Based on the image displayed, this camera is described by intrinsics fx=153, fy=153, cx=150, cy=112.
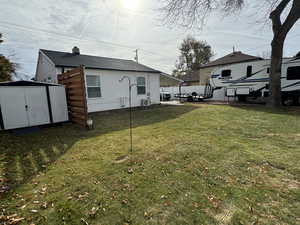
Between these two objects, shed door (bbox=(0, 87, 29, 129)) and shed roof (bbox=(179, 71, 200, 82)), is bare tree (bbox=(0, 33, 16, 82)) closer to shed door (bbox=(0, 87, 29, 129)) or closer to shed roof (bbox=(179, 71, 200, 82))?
shed door (bbox=(0, 87, 29, 129))

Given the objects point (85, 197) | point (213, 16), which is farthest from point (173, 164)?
point (213, 16)

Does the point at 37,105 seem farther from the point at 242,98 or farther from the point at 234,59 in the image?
the point at 234,59

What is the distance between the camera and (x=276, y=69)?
397 inches

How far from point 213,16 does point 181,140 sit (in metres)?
9.20

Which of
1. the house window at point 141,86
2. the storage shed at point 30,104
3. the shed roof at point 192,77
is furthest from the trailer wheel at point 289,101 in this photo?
the shed roof at point 192,77

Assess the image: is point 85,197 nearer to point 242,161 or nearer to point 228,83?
point 242,161

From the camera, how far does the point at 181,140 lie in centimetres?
456

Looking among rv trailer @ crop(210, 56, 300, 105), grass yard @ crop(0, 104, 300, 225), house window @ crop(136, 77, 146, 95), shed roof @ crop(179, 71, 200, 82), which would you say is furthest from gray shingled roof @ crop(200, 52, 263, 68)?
grass yard @ crop(0, 104, 300, 225)

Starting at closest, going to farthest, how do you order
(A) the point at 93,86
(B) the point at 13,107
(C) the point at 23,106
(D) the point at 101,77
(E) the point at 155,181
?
(E) the point at 155,181, (B) the point at 13,107, (C) the point at 23,106, (A) the point at 93,86, (D) the point at 101,77

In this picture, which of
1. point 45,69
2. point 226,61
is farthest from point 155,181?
point 226,61

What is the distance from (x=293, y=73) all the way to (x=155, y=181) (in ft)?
46.5

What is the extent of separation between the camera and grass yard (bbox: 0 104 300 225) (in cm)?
185

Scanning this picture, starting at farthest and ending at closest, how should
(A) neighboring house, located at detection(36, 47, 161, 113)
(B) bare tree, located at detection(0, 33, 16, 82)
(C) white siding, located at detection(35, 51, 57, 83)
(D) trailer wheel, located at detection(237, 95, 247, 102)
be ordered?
1. (D) trailer wheel, located at detection(237, 95, 247, 102)
2. (B) bare tree, located at detection(0, 33, 16, 82)
3. (C) white siding, located at detection(35, 51, 57, 83)
4. (A) neighboring house, located at detection(36, 47, 161, 113)

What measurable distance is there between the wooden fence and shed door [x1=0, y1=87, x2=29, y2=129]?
166 centimetres
